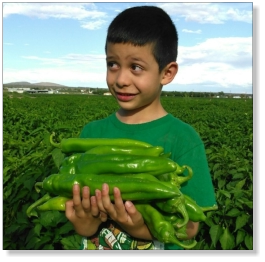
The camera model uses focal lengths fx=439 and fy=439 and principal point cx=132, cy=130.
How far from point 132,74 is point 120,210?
87cm

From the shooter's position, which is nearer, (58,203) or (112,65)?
(58,203)

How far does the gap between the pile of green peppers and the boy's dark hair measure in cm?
67

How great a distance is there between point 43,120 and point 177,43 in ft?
34.8

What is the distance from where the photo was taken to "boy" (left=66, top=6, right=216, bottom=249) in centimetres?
282

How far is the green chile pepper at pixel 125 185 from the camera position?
252 centimetres

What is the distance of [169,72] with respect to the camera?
3094 millimetres

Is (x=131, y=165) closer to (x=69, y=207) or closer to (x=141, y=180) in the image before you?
(x=141, y=180)

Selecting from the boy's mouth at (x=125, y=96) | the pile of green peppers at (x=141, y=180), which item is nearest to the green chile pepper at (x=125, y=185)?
the pile of green peppers at (x=141, y=180)

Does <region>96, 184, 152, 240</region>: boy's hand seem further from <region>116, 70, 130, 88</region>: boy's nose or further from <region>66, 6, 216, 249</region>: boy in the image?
<region>116, 70, 130, 88</region>: boy's nose

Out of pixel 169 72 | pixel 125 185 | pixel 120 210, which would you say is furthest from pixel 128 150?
pixel 169 72

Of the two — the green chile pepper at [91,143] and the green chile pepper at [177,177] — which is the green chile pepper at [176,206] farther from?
the green chile pepper at [91,143]

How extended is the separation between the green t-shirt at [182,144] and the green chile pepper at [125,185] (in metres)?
0.38

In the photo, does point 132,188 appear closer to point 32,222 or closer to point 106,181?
point 106,181
